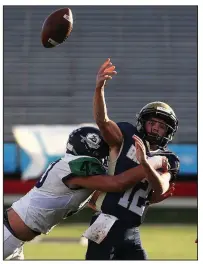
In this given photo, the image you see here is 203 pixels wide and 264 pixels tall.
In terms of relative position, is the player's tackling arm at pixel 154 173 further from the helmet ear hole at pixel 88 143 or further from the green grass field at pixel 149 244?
the green grass field at pixel 149 244

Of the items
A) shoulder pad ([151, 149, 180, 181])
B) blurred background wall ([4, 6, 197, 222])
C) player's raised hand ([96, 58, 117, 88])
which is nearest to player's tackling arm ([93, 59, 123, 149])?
player's raised hand ([96, 58, 117, 88])

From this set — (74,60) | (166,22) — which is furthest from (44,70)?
(166,22)

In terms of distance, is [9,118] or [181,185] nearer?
[181,185]

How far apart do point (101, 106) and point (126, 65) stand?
745cm

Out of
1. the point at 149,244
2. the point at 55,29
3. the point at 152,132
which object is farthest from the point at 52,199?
the point at 149,244

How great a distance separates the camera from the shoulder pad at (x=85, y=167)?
3168mm

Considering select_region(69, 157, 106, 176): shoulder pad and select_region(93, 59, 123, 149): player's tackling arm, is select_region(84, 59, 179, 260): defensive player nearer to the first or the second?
select_region(93, 59, 123, 149): player's tackling arm

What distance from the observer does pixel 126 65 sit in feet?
34.7

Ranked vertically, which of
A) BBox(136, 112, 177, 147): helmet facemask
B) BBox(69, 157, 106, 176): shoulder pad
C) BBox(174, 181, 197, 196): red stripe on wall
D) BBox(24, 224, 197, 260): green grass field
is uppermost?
BBox(136, 112, 177, 147): helmet facemask

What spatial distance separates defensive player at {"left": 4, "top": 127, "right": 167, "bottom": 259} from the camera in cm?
317

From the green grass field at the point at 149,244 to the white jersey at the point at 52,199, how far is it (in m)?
2.43

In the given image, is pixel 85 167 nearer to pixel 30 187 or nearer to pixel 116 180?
pixel 116 180

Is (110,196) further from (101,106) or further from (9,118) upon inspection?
(9,118)

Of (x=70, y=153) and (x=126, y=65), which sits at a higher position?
(x=126, y=65)
